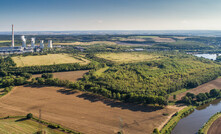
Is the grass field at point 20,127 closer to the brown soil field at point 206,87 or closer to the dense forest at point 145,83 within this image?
the dense forest at point 145,83

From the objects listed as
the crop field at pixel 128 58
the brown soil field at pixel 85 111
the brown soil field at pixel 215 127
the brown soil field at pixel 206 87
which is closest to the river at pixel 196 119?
the brown soil field at pixel 215 127

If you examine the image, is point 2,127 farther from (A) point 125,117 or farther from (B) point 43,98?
(A) point 125,117

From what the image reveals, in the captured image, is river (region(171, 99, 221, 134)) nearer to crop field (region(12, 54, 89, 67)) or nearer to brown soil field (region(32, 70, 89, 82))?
brown soil field (region(32, 70, 89, 82))

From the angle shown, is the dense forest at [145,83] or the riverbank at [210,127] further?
the dense forest at [145,83]

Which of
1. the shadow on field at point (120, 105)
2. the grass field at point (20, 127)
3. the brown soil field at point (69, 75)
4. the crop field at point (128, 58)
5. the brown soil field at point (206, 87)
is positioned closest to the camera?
the grass field at point (20, 127)

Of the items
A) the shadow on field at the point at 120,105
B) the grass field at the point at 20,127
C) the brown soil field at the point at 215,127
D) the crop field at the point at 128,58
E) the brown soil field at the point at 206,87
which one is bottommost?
the grass field at the point at 20,127

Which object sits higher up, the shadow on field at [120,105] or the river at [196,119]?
the shadow on field at [120,105]

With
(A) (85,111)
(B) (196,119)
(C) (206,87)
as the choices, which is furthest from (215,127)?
(A) (85,111)
